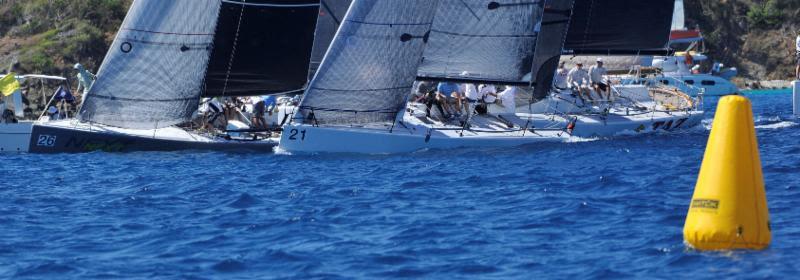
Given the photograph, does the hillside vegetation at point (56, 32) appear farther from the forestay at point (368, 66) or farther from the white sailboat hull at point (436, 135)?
the white sailboat hull at point (436, 135)

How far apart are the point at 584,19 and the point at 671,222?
2061 centimetres

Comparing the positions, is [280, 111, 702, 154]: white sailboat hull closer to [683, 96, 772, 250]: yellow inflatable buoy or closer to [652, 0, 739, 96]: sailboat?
[683, 96, 772, 250]: yellow inflatable buoy

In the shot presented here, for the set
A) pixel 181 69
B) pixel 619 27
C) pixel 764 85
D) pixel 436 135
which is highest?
pixel 619 27

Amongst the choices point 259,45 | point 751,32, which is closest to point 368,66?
point 259,45

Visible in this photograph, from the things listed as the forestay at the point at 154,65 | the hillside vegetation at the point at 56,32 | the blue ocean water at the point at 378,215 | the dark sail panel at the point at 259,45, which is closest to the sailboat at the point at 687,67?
the hillside vegetation at the point at 56,32

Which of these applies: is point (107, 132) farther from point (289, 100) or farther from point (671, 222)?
point (671, 222)

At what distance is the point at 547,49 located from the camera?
3550cm

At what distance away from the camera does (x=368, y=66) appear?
32.2 m

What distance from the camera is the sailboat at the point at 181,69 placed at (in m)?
33.6

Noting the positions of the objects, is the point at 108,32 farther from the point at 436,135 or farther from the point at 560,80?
the point at 436,135

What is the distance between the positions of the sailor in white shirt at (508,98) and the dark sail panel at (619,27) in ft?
13.1

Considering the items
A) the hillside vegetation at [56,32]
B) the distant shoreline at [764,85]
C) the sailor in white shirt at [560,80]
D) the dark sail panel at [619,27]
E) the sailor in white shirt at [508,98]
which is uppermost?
the dark sail panel at [619,27]

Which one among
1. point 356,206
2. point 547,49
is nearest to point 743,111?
point 356,206

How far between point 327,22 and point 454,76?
6.65 meters
